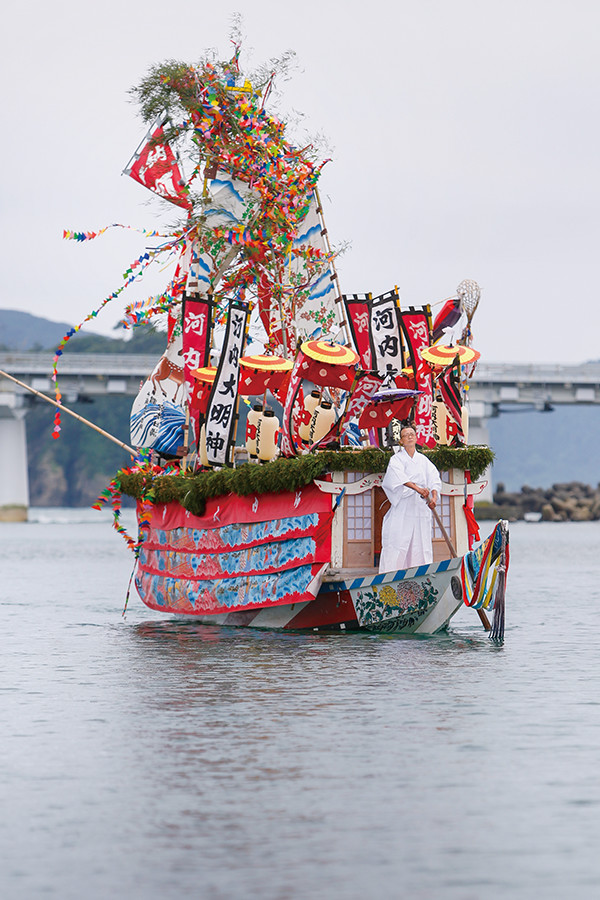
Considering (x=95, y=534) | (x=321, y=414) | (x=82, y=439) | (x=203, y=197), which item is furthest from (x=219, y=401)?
(x=82, y=439)

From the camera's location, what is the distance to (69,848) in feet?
22.2

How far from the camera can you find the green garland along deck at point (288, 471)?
631 inches

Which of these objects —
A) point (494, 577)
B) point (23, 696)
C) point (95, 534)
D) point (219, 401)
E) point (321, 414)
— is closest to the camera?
point (23, 696)

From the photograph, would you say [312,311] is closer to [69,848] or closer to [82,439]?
[69,848]

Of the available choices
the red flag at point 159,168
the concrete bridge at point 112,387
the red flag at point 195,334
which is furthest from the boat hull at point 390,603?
the concrete bridge at point 112,387

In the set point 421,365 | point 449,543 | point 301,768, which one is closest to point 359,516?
point 449,543

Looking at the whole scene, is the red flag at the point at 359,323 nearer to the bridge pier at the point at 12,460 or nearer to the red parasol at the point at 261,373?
the red parasol at the point at 261,373

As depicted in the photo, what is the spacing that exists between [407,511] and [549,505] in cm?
7032

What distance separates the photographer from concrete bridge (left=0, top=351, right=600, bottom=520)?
216 ft

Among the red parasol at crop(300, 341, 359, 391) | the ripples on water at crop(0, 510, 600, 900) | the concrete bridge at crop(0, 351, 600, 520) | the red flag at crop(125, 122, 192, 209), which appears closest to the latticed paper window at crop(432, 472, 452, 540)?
the ripples on water at crop(0, 510, 600, 900)

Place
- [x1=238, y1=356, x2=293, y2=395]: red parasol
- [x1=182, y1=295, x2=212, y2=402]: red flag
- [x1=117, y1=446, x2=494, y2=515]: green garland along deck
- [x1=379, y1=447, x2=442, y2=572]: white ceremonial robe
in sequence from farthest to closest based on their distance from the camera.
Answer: [x1=182, y1=295, x2=212, y2=402]: red flag
[x1=238, y1=356, x2=293, y2=395]: red parasol
[x1=117, y1=446, x2=494, y2=515]: green garland along deck
[x1=379, y1=447, x2=442, y2=572]: white ceremonial robe

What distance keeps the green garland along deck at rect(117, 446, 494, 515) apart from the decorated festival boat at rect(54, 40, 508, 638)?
24 mm

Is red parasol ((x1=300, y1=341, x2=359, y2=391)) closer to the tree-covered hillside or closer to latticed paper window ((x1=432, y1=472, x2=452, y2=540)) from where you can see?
latticed paper window ((x1=432, y1=472, x2=452, y2=540))

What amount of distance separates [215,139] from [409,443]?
9133 millimetres
